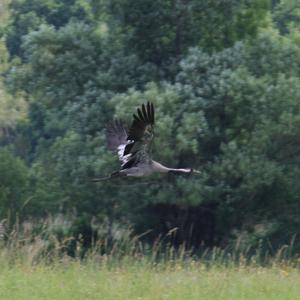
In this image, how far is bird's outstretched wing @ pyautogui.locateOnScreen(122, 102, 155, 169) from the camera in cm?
925

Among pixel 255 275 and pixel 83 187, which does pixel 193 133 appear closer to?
pixel 83 187

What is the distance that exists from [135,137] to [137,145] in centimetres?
29

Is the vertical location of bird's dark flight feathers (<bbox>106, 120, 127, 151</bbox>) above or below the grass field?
above

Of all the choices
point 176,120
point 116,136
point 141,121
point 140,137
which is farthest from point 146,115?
point 176,120

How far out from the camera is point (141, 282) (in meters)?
8.26

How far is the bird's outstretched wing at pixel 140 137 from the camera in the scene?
9.25 meters

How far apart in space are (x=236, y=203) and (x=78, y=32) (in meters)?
5.08

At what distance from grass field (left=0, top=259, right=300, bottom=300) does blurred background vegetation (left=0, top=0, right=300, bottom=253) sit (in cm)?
754

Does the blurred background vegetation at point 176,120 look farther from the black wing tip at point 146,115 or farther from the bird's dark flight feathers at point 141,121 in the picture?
the black wing tip at point 146,115

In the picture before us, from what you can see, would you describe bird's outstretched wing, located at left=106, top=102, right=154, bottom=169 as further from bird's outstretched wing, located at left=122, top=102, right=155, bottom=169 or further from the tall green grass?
the tall green grass

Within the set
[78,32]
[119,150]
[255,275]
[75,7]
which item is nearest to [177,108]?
[78,32]

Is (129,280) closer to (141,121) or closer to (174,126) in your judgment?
(141,121)

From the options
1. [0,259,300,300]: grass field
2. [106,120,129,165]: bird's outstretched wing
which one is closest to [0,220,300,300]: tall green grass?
[0,259,300,300]: grass field

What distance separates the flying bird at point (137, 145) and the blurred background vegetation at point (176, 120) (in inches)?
188
